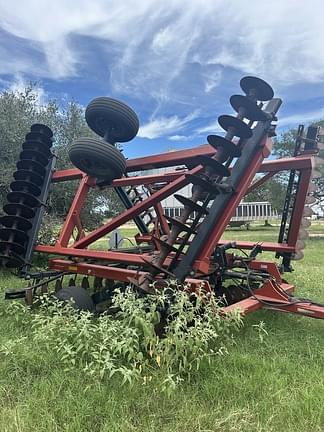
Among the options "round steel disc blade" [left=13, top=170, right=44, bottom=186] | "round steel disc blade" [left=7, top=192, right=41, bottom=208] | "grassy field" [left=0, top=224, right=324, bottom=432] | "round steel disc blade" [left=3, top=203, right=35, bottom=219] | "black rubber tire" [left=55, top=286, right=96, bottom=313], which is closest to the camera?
"grassy field" [left=0, top=224, right=324, bottom=432]

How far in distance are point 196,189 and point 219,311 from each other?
3.69 ft

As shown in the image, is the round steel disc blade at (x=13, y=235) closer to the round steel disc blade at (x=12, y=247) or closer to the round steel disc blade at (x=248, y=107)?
the round steel disc blade at (x=12, y=247)

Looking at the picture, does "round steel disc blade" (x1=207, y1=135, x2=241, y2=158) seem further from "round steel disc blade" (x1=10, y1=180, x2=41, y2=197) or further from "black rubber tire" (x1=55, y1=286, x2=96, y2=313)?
"round steel disc blade" (x1=10, y1=180, x2=41, y2=197)

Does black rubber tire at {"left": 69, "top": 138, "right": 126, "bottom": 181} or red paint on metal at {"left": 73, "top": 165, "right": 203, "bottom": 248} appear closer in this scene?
black rubber tire at {"left": 69, "top": 138, "right": 126, "bottom": 181}

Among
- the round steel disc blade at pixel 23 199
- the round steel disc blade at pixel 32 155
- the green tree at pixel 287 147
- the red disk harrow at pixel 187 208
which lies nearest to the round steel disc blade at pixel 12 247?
the red disk harrow at pixel 187 208

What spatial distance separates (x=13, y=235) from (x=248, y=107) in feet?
11.3

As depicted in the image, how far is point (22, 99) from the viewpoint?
9258 millimetres

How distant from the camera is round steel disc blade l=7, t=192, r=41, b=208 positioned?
17.9 ft

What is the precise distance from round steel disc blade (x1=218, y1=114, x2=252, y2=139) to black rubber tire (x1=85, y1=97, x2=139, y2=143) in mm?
1543

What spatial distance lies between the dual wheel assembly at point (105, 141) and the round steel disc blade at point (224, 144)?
4.07 ft

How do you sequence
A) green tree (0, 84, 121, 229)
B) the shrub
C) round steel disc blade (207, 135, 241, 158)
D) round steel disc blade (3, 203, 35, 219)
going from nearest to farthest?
1. the shrub
2. round steel disc blade (207, 135, 241, 158)
3. round steel disc blade (3, 203, 35, 219)
4. green tree (0, 84, 121, 229)

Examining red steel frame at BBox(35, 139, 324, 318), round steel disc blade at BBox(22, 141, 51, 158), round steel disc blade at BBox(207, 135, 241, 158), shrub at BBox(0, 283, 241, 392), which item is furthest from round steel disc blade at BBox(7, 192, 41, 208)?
round steel disc blade at BBox(207, 135, 241, 158)

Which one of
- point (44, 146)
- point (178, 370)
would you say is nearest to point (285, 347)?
point (178, 370)

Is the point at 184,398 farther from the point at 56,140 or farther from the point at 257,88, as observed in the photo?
the point at 56,140
